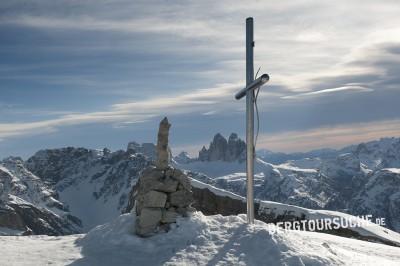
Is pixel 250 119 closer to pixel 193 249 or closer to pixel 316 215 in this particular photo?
pixel 193 249

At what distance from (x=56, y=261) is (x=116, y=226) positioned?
418 cm

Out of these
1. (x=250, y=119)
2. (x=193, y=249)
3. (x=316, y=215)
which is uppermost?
(x=250, y=119)

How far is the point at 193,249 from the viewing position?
20328 millimetres

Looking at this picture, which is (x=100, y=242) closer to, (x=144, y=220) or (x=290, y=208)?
(x=144, y=220)

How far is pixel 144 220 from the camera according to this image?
22.6 meters

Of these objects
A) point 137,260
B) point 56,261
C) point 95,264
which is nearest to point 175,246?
point 137,260

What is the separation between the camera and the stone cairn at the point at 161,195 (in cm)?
2267

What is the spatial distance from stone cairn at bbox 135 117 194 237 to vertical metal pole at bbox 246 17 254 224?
3.39 meters

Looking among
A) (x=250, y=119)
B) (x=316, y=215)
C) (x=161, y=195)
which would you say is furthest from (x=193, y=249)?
(x=316, y=215)

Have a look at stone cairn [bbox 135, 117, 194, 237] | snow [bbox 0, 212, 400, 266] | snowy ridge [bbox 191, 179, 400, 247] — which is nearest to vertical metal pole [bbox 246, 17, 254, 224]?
snow [bbox 0, 212, 400, 266]

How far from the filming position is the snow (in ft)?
63.2

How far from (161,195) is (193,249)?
3663mm

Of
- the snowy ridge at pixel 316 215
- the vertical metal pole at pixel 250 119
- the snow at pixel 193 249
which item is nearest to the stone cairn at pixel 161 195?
the snow at pixel 193 249

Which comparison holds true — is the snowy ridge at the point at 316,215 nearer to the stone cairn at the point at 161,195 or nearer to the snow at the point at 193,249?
the snow at the point at 193,249
